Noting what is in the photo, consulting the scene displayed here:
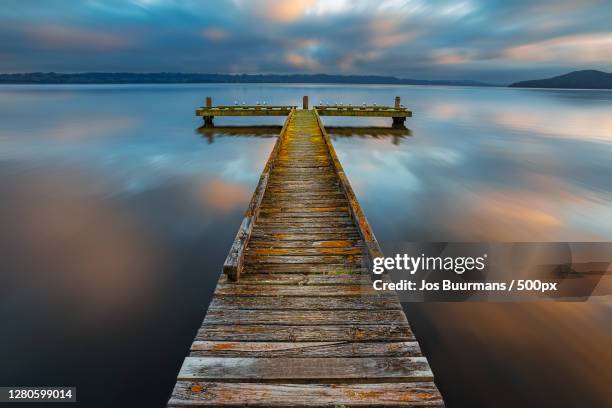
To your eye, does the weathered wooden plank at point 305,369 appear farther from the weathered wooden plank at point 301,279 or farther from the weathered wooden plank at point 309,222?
the weathered wooden plank at point 309,222

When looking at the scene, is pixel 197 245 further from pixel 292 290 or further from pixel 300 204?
pixel 292 290

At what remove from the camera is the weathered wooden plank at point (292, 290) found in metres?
3.98

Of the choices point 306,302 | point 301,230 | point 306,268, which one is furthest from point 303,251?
point 306,302

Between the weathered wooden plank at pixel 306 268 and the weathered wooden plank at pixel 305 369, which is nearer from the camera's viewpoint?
the weathered wooden plank at pixel 305 369

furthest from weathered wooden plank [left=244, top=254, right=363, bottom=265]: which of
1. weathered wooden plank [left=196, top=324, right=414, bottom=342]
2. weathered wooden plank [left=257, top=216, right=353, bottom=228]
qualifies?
weathered wooden plank [left=196, top=324, right=414, bottom=342]

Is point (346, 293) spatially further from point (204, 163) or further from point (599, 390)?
point (204, 163)

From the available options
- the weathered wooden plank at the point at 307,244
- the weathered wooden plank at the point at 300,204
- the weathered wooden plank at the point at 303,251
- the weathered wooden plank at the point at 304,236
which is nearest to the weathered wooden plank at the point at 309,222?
the weathered wooden plank at the point at 304,236

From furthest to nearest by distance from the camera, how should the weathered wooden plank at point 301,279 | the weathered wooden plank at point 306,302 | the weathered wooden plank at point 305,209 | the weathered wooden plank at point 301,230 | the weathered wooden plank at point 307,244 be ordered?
the weathered wooden plank at point 305,209 → the weathered wooden plank at point 301,230 → the weathered wooden plank at point 307,244 → the weathered wooden plank at point 301,279 → the weathered wooden plank at point 306,302

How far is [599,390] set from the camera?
406 centimetres

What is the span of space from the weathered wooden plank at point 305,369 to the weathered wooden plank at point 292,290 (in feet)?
3.29

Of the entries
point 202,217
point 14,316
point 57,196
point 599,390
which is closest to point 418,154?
point 202,217

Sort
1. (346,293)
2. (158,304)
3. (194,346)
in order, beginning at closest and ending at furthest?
(194,346) < (346,293) < (158,304)

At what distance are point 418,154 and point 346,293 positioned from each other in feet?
49.9

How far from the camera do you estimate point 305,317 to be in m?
3.58
